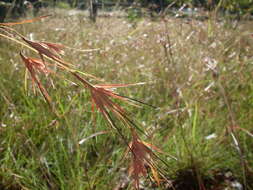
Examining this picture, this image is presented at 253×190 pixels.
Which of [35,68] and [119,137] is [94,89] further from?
[119,137]

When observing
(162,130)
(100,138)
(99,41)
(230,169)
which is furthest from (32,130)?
(99,41)

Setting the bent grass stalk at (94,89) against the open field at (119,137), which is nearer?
the bent grass stalk at (94,89)

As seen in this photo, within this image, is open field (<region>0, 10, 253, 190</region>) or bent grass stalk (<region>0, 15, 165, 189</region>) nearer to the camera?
bent grass stalk (<region>0, 15, 165, 189</region>)

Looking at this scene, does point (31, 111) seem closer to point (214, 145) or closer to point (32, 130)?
point (32, 130)

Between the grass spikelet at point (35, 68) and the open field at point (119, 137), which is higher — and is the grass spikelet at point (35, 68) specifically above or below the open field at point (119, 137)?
above

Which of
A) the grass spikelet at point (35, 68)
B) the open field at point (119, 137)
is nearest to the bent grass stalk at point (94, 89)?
the grass spikelet at point (35, 68)

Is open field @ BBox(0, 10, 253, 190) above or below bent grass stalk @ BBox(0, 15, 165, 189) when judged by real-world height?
below

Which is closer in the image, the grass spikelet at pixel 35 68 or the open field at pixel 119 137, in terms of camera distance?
the grass spikelet at pixel 35 68

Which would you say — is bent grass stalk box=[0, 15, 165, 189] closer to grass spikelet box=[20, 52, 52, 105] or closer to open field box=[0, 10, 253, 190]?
grass spikelet box=[20, 52, 52, 105]

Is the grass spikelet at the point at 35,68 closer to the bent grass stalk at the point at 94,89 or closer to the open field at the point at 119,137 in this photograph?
the bent grass stalk at the point at 94,89

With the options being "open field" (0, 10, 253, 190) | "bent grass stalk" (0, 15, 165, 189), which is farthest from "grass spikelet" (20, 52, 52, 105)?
"open field" (0, 10, 253, 190)

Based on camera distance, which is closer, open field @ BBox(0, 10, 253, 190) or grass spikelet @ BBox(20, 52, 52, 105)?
grass spikelet @ BBox(20, 52, 52, 105)
